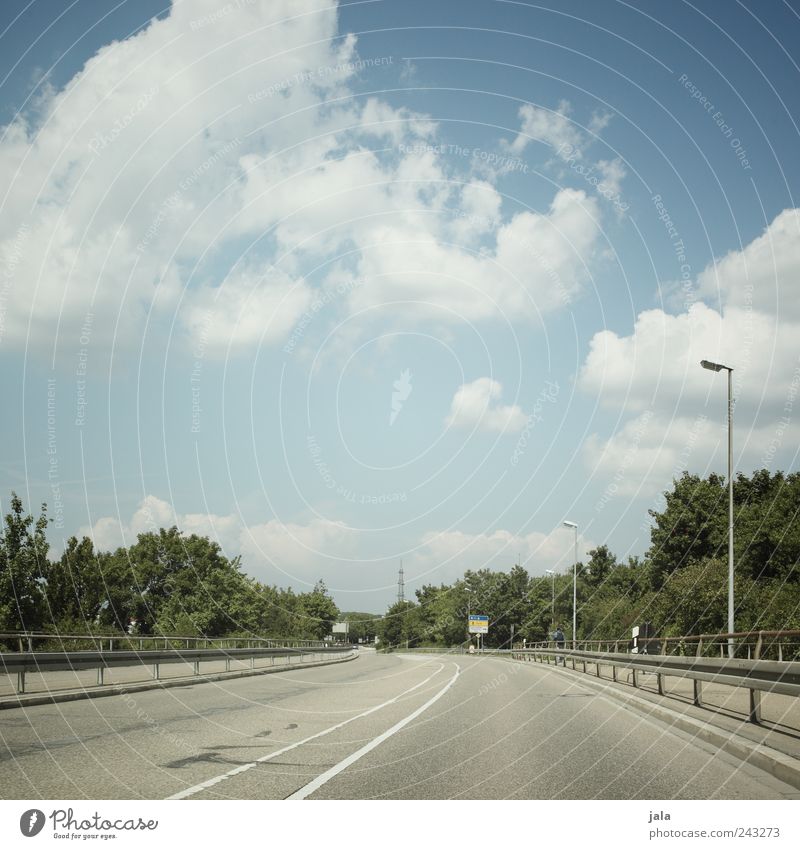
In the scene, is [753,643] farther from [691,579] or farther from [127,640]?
[691,579]

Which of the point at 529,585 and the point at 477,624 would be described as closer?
the point at 477,624

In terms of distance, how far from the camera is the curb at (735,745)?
274 inches

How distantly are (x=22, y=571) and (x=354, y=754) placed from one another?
45.4m

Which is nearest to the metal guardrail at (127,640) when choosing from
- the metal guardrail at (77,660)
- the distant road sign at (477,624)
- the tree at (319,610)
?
the metal guardrail at (77,660)

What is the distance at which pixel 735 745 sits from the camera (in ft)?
29.2

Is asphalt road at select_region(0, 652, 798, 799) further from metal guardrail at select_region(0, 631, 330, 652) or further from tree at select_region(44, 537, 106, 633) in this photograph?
tree at select_region(44, 537, 106, 633)

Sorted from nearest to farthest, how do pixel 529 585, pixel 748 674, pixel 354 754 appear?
1. pixel 354 754
2. pixel 748 674
3. pixel 529 585

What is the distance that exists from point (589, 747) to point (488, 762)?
2152 mm

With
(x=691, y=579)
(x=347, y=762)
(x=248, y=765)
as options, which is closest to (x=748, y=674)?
(x=347, y=762)

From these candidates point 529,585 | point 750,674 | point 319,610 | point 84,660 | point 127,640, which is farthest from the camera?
point 319,610

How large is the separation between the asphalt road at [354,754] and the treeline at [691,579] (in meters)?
23.2

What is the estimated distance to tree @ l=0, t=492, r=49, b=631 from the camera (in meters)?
45.7

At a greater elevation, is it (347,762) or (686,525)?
(686,525)

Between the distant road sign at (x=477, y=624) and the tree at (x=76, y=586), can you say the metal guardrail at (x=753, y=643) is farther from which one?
the distant road sign at (x=477, y=624)
